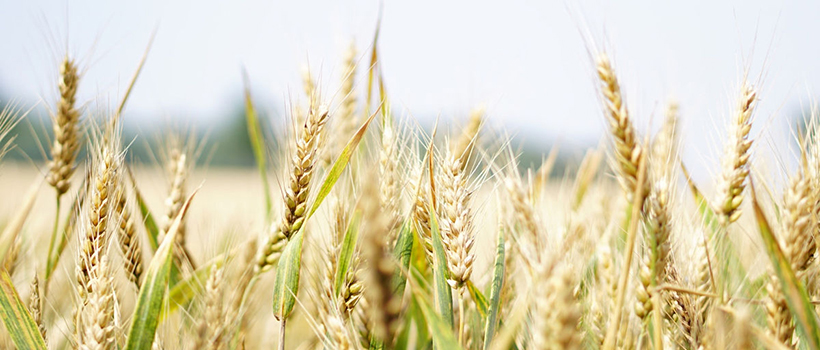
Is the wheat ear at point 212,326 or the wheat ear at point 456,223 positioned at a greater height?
the wheat ear at point 456,223

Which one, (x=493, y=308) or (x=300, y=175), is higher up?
(x=300, y=175)

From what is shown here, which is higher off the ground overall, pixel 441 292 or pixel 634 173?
pixel 634 173

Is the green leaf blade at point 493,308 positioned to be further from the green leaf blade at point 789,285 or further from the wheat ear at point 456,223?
the green leaf blade at point 789,285

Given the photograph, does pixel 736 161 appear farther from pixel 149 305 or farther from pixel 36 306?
pixel 36 306

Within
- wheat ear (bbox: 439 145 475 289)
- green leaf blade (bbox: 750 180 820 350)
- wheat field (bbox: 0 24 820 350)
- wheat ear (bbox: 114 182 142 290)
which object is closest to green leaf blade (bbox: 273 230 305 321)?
wheat field (bbox: 0 24 820 350)

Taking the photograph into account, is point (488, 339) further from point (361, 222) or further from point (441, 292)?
point (361, 222)


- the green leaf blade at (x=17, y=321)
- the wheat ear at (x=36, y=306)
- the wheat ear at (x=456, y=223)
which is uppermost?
the wheat ear at (x=456, y=223)

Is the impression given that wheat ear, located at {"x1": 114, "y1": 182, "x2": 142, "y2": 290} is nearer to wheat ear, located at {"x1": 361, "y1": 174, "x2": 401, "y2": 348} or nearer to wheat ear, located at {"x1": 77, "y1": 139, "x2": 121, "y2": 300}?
wheat ear, located at {"x1": 77, "y1": 139, "x2": 121, "y2": 300}

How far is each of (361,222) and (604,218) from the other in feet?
4.94

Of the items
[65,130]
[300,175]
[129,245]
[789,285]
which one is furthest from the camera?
[65,130]

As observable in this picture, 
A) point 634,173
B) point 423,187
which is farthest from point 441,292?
point 634,173

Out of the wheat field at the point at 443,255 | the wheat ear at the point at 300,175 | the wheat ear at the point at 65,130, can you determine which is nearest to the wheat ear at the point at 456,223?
the wheat field at the point at 443,255

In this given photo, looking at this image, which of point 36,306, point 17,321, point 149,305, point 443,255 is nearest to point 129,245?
point 36,306

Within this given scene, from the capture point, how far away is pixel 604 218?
223 cm
